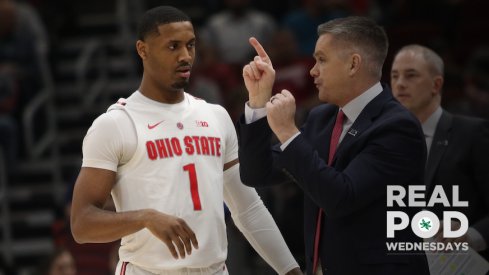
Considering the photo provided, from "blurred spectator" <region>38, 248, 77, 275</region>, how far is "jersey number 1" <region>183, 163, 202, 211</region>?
3.40 meters

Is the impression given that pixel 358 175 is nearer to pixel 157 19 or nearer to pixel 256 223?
pixel 256 223

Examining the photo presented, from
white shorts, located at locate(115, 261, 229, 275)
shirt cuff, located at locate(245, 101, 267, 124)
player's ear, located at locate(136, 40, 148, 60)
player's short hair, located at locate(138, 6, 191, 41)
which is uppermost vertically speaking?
player's short hair, located at locate(138, 6, 191, 41)

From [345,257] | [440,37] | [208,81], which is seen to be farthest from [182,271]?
[440,37]

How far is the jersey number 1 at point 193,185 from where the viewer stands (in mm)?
4922

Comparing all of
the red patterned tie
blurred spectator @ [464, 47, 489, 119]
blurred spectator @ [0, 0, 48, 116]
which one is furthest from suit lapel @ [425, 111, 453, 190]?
blurred spectator @ [0, 0, 48, 116]

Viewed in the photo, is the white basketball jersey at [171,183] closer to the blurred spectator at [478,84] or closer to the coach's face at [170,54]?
the coach's face at [170,54]

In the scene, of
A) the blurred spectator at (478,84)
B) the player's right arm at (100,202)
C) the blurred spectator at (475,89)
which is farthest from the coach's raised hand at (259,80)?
the blurred spectator at (478,84)

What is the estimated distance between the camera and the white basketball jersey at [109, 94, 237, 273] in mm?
4871

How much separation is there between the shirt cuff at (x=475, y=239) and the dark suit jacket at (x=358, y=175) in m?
0.89

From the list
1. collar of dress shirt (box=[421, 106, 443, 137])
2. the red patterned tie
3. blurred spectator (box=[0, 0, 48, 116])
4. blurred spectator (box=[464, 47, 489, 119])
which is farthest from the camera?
blurred spectator (box=[0, 0, 48, 116])

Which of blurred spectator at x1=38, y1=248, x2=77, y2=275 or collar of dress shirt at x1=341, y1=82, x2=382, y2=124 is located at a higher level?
collar of dress shirt at x1=341, y1=82, x2=382, y2=124

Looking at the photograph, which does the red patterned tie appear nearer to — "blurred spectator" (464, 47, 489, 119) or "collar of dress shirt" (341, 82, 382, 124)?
"collar of dress shirt" (341, 82, 382, 124)

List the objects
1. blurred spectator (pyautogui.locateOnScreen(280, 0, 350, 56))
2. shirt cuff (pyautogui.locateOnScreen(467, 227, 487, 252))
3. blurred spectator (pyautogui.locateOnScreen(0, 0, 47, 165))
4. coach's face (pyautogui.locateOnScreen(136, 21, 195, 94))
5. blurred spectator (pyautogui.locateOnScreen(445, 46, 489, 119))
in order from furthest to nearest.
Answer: blurred spectator (pyautogui.locateOnScreen(280, 0, 350, 56)), blurred spectator (pyautogui.locateOnScreen(0, 0, 47, 165)), blurred spectator (pyautogui.locateOnScreen(445, 46, 489, 119)), shirt cuff (pyautogui.locateOnScreen(467, 227, 487, 252)), coach's face (pyautogui.locateOnScreen(136, 21, 195, 94))

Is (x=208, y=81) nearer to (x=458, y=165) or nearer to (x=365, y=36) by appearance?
(x=458, y=165)
